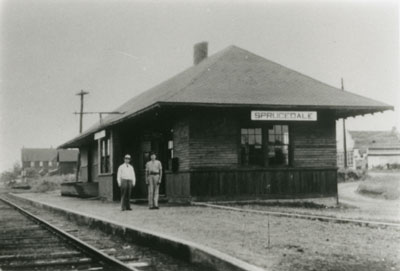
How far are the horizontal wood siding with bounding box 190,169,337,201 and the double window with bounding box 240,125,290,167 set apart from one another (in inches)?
15.5

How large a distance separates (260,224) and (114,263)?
419 centimetres

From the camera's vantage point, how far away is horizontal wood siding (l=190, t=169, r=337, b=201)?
55.9ft

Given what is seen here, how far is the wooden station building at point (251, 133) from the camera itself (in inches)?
668

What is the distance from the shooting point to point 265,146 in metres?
17.8

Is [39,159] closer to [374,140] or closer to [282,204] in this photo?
[374,140]

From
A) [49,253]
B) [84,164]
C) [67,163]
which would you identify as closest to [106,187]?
[84,164]

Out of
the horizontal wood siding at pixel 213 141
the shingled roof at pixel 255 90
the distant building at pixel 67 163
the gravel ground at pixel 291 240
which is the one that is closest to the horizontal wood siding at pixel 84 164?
the shingled roof at pixel 255 90

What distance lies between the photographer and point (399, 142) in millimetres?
66750

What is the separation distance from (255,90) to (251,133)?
4.84ft

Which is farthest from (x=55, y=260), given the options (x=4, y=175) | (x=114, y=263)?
(x=4, y=175)

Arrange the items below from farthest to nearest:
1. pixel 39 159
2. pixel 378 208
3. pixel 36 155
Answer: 1. pixel 36 155
2. pixel 39 159
3. pixel 378 208

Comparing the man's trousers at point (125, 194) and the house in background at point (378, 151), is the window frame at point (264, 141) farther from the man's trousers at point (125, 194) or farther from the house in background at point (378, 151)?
the house in background at point (378, 151)

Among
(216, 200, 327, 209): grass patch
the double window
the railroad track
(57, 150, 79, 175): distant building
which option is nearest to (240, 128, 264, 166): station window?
the double window

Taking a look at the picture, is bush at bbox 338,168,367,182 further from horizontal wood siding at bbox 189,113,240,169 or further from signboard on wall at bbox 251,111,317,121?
horizontal wood siding at bbox 189,113,240,169
